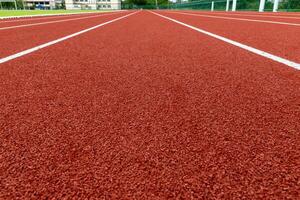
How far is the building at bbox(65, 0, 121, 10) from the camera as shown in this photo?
301 feet

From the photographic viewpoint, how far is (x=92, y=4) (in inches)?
3716

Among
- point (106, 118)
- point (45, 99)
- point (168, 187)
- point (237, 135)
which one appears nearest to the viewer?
point (168, 187)

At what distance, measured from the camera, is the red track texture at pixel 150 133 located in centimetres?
103

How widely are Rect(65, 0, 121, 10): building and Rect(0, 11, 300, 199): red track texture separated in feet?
323

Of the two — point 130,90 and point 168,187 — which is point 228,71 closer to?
point 130,90

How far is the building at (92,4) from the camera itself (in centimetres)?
9181

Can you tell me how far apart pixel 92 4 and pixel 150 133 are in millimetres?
101595

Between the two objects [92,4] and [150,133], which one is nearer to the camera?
[150,133]

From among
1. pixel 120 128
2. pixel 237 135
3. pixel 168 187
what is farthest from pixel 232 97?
pixel 168 187

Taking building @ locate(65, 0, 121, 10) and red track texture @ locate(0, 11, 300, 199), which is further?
building @ locate(65, 0, 121, 10)

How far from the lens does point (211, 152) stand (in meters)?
1.26

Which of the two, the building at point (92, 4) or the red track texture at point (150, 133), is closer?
the red track texture at point (150, 133)

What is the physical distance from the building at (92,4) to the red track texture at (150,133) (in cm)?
9844

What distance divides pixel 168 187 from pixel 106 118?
75 cm
